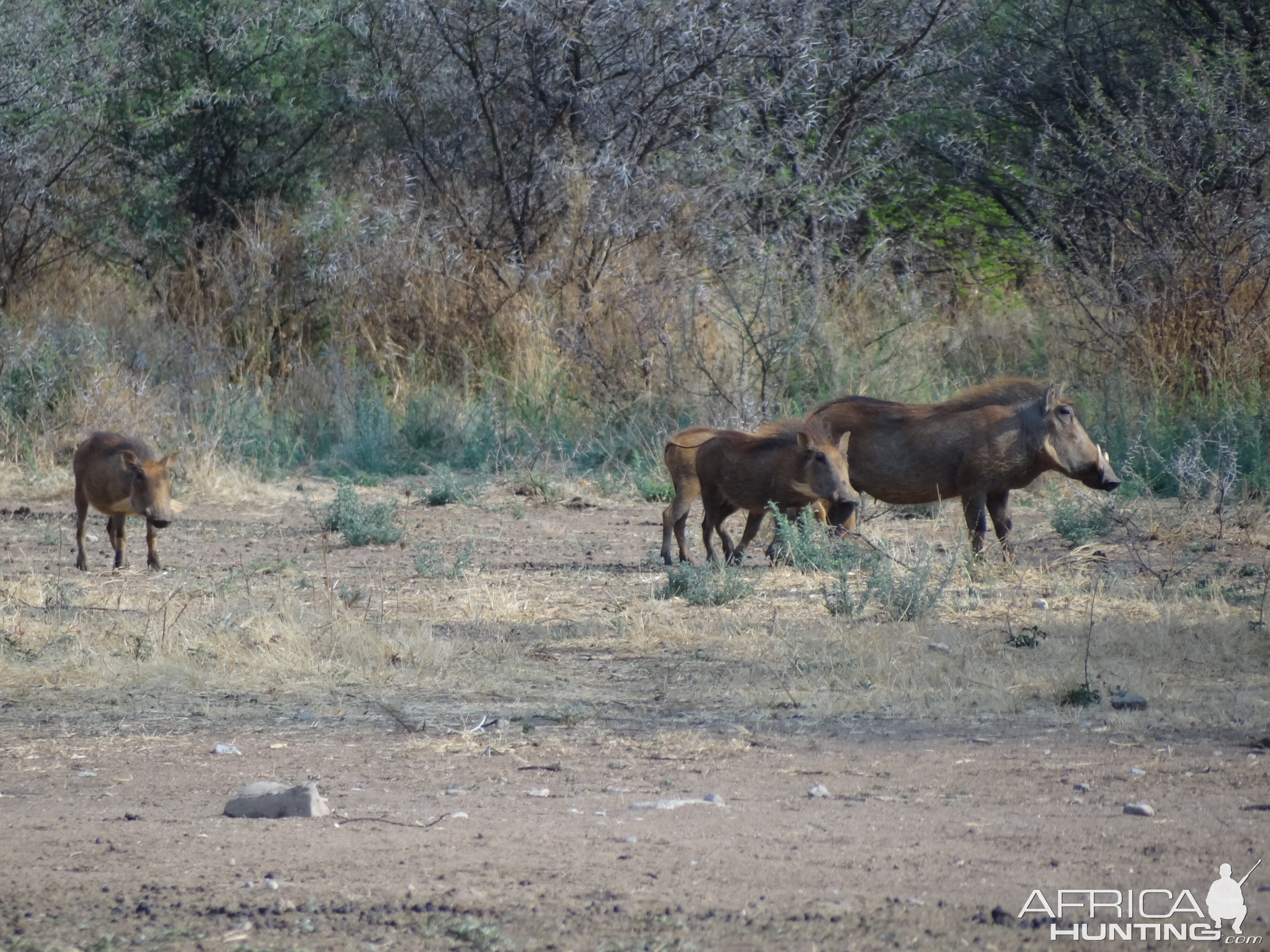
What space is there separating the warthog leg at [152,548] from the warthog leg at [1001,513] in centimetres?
477

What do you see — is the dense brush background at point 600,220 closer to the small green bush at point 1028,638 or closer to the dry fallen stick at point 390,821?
the small green bush at point 1028,638

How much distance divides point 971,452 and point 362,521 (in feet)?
12.4

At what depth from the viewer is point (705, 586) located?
7.21 m

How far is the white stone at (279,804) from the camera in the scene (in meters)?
4.05

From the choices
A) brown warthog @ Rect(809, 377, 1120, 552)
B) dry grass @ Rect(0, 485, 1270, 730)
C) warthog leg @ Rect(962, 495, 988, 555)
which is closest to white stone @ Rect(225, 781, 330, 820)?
dry grass @ Rect(0, 485, 1270, 730)

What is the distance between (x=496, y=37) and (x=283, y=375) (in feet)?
12.9

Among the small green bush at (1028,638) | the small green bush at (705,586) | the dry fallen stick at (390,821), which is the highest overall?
the small green bush at (705,586)

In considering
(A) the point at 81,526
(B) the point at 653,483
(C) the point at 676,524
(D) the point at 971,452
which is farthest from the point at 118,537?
(D) the point at 971,452

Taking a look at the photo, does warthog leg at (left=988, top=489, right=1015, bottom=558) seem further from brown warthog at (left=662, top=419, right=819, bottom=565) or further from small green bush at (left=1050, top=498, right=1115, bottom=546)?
brown warthog at (left=662, top=419, right=819, bottom=565)

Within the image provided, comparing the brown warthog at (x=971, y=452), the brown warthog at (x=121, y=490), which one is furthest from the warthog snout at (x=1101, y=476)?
the brown warthog at (x=121, y=490)

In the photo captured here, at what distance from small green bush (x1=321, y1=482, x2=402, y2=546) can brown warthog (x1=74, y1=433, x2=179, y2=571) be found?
1.05m

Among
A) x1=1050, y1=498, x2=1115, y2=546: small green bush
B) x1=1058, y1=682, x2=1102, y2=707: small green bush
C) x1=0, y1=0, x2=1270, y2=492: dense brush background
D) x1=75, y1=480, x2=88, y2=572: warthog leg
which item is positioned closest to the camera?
x1=1058, y1=682, x2=1102, y2=707: small green bush

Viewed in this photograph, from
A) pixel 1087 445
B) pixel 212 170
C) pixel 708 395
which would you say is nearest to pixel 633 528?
pixel 708 395

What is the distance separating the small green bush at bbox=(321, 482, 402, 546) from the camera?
9477 mm
